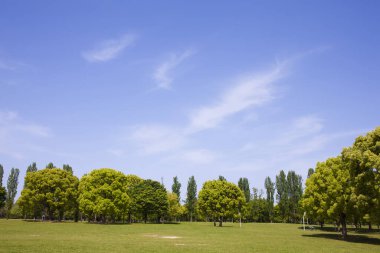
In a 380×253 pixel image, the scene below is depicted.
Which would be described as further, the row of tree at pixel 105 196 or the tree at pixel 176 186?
the tree at pixel 176 186

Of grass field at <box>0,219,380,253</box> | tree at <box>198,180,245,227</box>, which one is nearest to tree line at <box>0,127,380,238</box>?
tree at <box>198,180,245,227</box>

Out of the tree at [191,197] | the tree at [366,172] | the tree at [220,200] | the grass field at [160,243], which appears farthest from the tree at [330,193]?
the tree at [191,197]

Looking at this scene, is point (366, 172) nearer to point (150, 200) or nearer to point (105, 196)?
point (105, 196)

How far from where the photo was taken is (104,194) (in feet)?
284

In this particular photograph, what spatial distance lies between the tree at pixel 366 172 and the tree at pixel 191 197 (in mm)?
112836

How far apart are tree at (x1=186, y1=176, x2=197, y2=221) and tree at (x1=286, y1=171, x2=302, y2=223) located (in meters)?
46.1

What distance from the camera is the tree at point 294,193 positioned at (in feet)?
472

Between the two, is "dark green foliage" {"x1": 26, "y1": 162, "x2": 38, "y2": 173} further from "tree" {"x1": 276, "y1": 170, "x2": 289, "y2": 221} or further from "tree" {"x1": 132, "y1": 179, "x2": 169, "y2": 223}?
"tree" {"x1": 276, "y1": 170, "x2": 289, "y2": 221}

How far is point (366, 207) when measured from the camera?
41.7 metres

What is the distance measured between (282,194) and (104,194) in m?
97.3

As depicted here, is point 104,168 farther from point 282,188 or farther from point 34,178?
point 282,188

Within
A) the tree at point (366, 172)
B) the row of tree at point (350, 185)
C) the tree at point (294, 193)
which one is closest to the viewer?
the tree at point (366, 172)

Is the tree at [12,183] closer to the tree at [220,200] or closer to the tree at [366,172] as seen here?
the tree at [220,200]

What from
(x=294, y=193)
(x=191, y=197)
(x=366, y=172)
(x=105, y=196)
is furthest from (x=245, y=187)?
(x=366, y=172)
